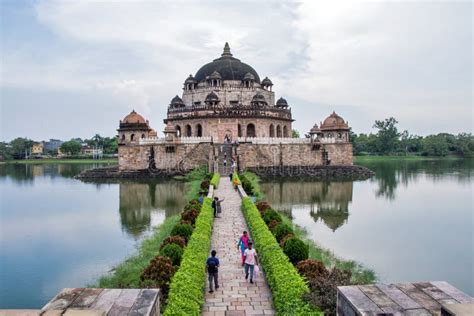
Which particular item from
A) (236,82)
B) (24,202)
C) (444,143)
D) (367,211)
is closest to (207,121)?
(236,82)

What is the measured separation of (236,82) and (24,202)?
80.8 ft

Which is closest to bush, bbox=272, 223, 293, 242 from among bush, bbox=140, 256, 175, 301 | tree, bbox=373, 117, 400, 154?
bush, bbox=140, 256, 175, 301

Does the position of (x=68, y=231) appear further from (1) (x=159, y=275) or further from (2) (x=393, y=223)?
(2) (x=393, y=223)

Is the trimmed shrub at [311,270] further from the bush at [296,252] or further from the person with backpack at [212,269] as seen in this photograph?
the person with backpack at [212,269]

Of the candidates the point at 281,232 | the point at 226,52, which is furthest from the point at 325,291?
the point at 226,52

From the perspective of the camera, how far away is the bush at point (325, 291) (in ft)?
20.8

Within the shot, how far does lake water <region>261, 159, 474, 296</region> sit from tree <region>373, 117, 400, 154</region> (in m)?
41.4

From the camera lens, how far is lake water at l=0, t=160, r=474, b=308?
1162 cm

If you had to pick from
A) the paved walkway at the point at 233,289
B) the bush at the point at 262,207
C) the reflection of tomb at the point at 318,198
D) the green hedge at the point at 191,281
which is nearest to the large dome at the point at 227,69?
the reflection of tomb at the point at 318,198

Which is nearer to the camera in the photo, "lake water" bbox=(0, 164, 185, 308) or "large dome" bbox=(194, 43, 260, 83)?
"lake water" bbox=(0, 164, 185, 308)

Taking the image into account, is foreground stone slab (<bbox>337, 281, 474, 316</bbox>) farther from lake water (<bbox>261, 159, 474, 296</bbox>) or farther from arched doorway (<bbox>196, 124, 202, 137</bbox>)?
arched doorway (<bbox>196, 124, 202, 137</bbox>)

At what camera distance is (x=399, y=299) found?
549cm

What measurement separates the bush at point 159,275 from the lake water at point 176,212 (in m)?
3.54

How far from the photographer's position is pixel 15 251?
1391 centimetres
